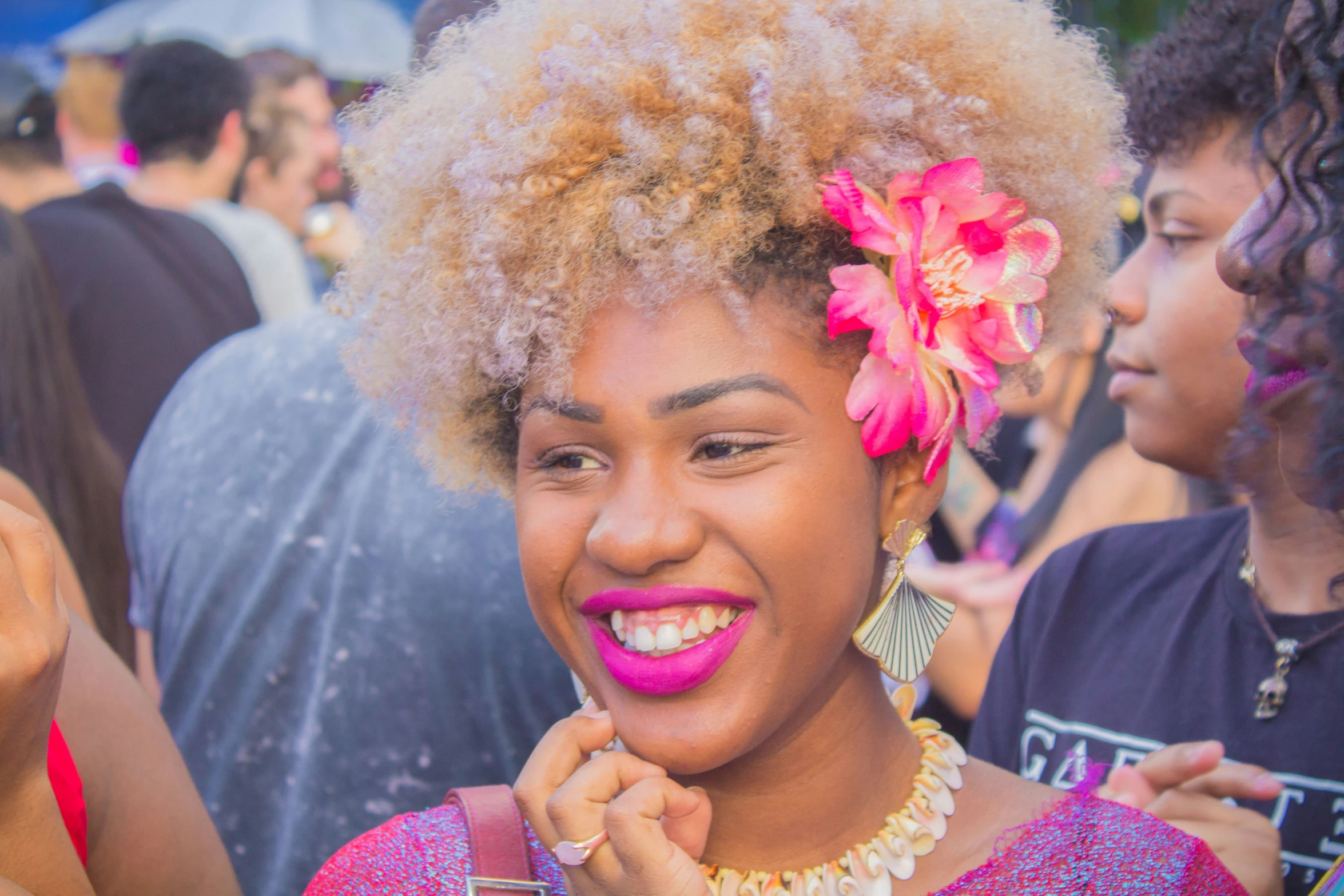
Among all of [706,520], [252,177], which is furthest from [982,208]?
[252,177]

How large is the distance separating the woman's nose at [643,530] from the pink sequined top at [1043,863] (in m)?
0.54

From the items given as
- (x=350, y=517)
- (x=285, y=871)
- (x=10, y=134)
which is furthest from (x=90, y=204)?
(x=285, y=871)

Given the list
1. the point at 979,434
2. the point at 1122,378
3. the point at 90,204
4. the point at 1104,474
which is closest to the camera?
the point at 979,434

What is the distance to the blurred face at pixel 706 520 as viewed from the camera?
61.8 inches

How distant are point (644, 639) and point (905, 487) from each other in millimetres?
471

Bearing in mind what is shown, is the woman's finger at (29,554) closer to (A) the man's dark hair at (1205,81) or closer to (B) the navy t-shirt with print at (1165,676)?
(B) the navy t-shirt with print at (1165,676)

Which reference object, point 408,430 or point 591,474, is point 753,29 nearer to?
point 591,474

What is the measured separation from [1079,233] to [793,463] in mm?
678

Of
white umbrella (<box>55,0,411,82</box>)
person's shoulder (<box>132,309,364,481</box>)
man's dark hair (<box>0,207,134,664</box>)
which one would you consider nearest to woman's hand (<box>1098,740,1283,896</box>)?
person's shoulder (<box>132,309,364,481</box>)

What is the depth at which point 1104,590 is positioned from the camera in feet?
8.03

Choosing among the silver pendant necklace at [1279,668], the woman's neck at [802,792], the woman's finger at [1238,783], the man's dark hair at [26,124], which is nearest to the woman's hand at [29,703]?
the woman's neck at [802,792]

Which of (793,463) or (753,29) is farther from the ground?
(753,29)

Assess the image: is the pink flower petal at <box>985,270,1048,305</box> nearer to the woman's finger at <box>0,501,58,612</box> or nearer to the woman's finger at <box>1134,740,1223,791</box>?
the woman's finger at <box>1134,740,1223,791</box>

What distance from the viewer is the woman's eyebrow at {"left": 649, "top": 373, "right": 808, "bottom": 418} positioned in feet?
5.13
